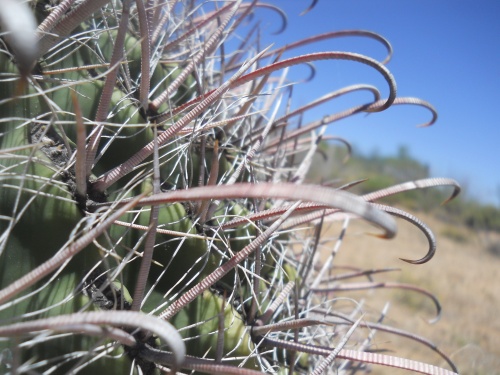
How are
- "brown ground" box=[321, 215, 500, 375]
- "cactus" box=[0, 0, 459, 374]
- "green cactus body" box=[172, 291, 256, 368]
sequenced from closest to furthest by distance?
"cactus" box=[0, 0, 459, 374] → "green cactus body" box=[172, 291, 256, 368] → "brown ground" box=[321, 215, 500, 375]

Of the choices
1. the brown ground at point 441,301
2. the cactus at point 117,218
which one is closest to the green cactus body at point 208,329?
the cactus at point 117,218

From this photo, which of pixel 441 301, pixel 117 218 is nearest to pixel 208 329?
pixel 117 218

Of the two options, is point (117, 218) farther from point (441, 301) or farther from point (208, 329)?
point (441, 301)

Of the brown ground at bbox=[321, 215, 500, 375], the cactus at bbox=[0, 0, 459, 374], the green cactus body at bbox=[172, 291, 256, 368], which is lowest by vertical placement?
the brown ground at bbox=[321, 215, 500, 375]

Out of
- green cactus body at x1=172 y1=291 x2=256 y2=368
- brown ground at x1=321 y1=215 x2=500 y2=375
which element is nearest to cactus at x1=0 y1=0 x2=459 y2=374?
green cactus body at x1=172 y1=291 x2=256 y2=368

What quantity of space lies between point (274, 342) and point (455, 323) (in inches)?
119

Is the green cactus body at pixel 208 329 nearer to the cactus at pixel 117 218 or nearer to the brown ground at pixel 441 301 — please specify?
the cactus at pixel 117 218

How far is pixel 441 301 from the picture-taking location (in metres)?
4.09

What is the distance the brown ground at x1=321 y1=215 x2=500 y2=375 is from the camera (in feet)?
6.42

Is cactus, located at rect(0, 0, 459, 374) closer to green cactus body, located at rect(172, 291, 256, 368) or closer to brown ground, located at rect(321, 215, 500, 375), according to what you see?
green cactus body, located at rect(172, 291, 256, 368)

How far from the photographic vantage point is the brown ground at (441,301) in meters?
1.96

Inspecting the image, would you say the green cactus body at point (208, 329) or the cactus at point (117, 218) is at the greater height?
the cactus at point (117, 218)

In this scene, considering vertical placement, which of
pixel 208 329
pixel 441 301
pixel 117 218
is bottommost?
pixel 441 301

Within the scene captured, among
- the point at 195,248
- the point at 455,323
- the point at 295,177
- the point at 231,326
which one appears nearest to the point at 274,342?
the point at 231,326
